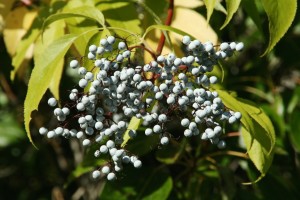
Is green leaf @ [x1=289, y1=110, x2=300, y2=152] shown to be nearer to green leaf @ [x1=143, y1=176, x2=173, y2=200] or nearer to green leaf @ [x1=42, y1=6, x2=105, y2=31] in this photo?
green leaf @ [x1=143, y1=176, x2=173, y2=200]

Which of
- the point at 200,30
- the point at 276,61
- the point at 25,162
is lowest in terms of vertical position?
the point at 25,162

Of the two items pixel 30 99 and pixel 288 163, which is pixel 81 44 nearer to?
pixel 30 99

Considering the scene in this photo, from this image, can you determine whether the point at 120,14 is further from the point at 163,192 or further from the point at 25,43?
the point at 163,192

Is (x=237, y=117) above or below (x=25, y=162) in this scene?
Answer: above

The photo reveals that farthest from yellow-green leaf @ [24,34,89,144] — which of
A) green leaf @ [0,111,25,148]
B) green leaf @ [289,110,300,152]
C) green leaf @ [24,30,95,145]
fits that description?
green leaf @ [0,111,25,148]

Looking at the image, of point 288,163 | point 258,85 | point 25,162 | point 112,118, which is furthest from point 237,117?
point 25,162

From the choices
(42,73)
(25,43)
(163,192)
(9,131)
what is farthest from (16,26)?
(9,131)
